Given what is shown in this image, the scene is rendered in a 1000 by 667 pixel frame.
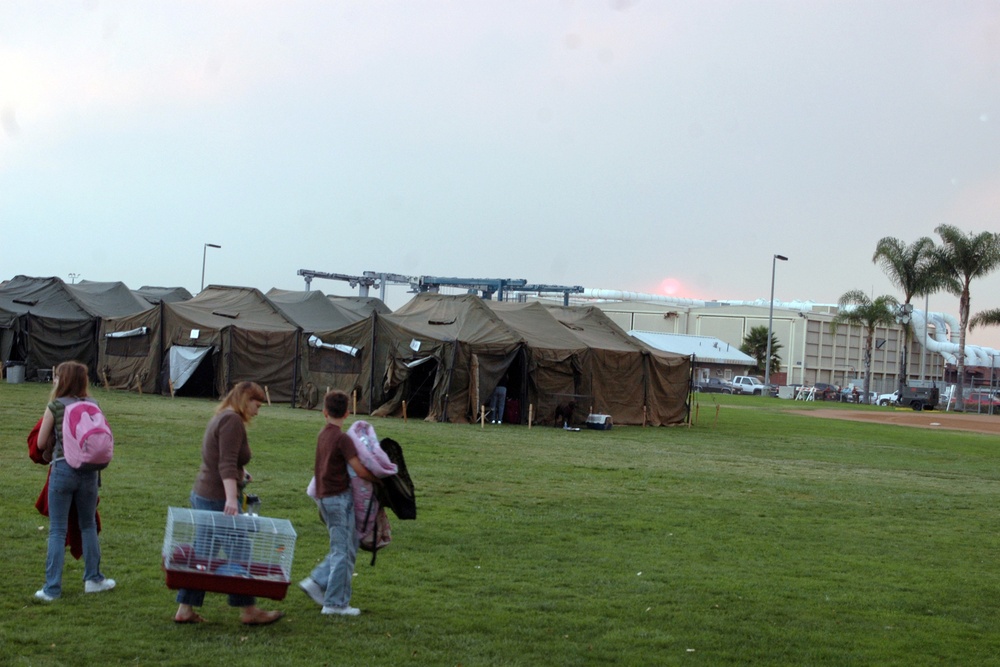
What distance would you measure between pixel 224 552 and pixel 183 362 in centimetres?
2619

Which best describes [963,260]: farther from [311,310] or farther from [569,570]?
[569,570]

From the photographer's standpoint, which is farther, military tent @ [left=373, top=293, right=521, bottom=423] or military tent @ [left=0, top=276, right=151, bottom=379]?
military tent @ [left=0, top=276, right=151, bottom=379]

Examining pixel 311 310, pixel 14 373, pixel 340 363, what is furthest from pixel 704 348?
pixel 14 373

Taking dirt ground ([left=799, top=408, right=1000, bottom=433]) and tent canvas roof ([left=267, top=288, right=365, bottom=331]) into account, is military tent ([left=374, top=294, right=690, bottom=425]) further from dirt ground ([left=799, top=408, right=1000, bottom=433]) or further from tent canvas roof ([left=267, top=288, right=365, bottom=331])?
dirt ground ([left=799, top=408, right=1000, bottom=433])

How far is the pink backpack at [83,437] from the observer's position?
7.02m

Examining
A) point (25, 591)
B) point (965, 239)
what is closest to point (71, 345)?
point (25, 591)

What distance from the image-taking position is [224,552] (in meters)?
6.68

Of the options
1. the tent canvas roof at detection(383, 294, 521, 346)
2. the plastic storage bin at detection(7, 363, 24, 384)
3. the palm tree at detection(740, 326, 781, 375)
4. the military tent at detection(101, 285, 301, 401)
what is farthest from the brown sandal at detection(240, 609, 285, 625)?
the palm tree at detection(740, 326, 781, 375)

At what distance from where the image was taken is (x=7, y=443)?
1579 cm

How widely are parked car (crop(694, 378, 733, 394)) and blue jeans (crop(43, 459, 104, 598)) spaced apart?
65.2 meters

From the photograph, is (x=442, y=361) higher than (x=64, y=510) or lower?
higher

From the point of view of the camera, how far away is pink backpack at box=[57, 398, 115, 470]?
23.0 ft

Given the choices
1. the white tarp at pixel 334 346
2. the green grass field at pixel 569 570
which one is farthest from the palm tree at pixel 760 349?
the green grass field at pixel 569 570

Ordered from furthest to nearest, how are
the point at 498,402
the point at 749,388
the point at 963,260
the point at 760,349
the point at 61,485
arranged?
the point at 760,349 < the point at 749,388 < the point at 963,260 < the point at 498,402 < the point at 61,485
